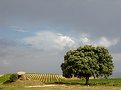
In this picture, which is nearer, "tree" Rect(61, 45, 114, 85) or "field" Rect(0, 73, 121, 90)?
"field" Rect(0, 73, 121, 90)

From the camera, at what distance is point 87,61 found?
71500 mm

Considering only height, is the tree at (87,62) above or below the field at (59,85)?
above

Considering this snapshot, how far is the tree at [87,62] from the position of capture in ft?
234

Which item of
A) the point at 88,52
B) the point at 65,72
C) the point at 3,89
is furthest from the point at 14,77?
the point at 3,89

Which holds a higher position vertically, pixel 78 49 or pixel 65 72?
pixel 78 49

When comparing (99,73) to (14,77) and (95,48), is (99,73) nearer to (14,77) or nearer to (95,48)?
(95,48)

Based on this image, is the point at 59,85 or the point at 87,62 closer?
the point at 59,85

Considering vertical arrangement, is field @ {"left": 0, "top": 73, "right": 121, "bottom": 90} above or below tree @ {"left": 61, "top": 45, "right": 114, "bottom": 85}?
below

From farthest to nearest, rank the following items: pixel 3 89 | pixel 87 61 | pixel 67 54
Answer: pixel 67 54 → pixel 87 61 → pixel 3 89

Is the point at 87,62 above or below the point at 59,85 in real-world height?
above

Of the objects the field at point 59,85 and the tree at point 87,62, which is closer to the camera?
the field at point 59,85

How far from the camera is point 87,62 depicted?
235 feet

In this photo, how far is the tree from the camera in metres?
71.4

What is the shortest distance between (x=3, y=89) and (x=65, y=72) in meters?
23.4
